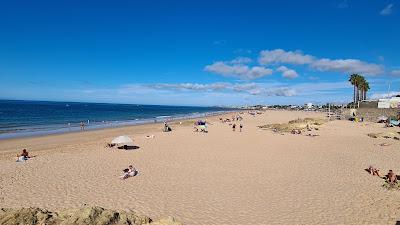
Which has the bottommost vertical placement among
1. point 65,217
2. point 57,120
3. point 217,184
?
point 217,184

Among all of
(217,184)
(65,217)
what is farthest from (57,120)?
(65,217)

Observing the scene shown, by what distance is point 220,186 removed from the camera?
13.2 metres

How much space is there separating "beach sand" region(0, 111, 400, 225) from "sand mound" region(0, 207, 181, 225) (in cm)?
283

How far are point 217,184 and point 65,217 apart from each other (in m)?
7.65

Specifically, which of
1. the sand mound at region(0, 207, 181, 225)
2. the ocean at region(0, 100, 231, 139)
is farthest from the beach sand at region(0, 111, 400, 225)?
the ocean at region(0, 100, 231, 139)

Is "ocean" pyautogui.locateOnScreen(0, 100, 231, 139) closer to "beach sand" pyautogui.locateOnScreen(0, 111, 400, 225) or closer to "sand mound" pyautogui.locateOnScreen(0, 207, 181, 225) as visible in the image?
"beach sand" pyautogui.locateOnScreen(0, 111, 400, 225)

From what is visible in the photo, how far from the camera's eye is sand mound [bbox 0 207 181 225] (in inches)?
256

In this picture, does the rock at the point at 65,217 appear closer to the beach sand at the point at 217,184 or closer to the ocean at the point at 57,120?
the beach sand at the point at 217,184

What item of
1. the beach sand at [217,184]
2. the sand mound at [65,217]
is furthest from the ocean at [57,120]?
the sand mound at [65,217]

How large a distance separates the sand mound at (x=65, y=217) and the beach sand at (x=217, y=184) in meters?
2.83

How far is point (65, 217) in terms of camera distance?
22.5ft

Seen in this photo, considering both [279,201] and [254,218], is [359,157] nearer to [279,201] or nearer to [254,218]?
[279,201]

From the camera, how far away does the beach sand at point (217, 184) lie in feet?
33.7

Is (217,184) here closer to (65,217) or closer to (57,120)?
(65,217)
